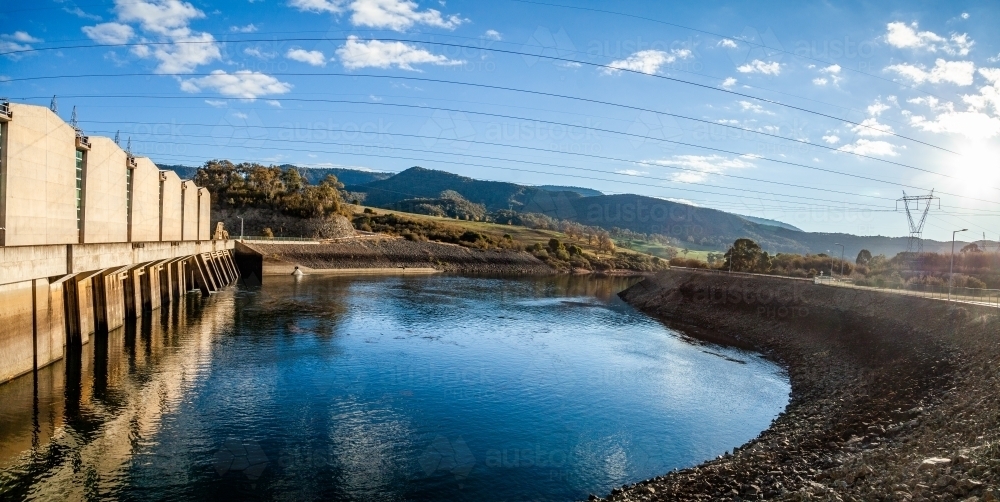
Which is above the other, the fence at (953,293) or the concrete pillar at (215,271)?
the fence at (953,293)

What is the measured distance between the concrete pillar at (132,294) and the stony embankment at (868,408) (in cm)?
3750

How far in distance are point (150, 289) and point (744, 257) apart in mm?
68718

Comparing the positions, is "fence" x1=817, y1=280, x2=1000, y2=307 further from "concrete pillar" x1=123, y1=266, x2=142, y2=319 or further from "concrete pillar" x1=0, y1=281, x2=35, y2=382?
"concrete pillar" x1=123, y1=266, x2=142, y2=319

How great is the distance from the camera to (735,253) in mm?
77875

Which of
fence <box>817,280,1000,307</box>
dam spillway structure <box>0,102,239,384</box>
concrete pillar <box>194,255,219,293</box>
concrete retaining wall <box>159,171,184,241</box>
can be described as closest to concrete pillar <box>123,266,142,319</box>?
dam spillway structure <box>0,102,239,384</box>

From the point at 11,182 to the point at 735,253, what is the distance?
75.5 metres

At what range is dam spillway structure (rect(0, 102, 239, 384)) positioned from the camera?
70.3ft

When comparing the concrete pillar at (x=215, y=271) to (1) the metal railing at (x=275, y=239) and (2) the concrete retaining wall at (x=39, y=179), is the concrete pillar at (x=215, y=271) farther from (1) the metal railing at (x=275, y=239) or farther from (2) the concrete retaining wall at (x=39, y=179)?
(2) the concrete retaining wall at (x=39, y=179)

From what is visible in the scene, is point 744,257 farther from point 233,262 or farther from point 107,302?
point 233,262

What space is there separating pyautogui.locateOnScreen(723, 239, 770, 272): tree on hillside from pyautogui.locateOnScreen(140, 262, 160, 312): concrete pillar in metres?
65.0

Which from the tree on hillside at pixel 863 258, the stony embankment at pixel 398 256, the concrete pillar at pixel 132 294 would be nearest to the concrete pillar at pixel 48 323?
the concrete pillar at pixel 132 294

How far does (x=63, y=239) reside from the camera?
1136 inches

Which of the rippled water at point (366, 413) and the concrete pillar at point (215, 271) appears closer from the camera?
the rippled water at point (366, 413)

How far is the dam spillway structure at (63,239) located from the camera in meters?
21.4
